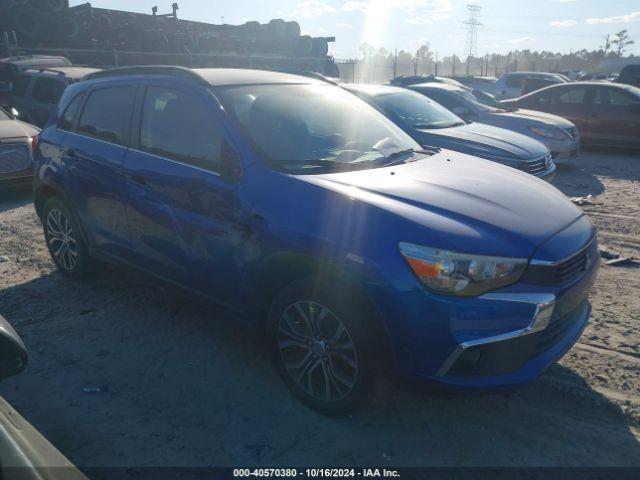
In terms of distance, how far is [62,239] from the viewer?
4.83m

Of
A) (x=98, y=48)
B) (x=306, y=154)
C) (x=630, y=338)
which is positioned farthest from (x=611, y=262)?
(x=98, y=48)

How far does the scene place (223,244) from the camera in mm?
3221

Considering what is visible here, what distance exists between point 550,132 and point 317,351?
8.28m

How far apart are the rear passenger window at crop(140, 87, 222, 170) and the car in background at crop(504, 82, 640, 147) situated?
1065 centimetres

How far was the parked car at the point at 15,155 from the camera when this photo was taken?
7590 mm

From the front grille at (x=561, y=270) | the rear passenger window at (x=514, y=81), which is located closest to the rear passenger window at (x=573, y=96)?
the rear passenger window at (x=514, y=81)

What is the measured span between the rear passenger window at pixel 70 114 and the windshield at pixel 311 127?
185 cm

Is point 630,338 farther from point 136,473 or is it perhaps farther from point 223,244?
point 136,473

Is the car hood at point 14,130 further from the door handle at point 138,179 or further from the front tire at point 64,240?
the door handle at point 138,179

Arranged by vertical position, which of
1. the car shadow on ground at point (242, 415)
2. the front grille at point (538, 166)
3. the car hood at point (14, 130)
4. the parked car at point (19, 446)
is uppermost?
the car hood at point (14, 130)

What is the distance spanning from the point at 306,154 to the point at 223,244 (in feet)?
2.53

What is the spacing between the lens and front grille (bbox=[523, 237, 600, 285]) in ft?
8.50

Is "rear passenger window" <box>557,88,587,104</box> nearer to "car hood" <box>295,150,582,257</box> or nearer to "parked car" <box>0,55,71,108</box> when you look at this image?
"car hood" <box>295,150,582,257</box>

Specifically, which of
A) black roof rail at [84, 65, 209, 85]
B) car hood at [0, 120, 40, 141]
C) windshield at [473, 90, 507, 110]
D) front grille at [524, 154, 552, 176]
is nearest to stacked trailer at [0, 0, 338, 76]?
windshield at [473, 90, 507, 110]
